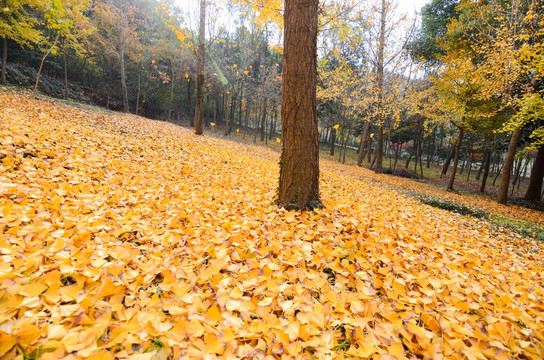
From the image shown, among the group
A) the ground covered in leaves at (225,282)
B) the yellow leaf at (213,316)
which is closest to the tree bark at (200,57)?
the ground covered in leaves at (225,282)

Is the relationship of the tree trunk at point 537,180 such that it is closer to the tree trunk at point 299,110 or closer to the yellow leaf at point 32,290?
the tree trunk at point 299,110

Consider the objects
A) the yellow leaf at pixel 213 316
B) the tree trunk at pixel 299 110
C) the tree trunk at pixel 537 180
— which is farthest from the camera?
the tree trunk at pixel 537 180

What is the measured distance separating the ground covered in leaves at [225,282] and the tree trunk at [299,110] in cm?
34

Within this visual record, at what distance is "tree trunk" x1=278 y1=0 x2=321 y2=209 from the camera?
3047mm

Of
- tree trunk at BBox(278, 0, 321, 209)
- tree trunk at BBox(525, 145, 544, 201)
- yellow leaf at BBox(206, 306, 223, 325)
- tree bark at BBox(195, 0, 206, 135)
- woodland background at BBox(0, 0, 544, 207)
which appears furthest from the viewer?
tree trunk at BBox(525, 145, 544, 201)

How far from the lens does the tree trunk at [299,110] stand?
305 centimetres

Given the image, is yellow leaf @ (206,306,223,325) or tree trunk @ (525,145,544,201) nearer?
yellow leaf @ (206,306,223,325)

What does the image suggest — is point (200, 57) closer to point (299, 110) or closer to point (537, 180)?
point (299, 110)

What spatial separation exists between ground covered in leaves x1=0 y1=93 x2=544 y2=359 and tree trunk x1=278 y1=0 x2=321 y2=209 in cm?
34

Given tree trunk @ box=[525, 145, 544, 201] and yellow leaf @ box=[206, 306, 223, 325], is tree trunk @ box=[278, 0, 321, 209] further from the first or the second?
tree trunk @ box=[525, 145, 544, 201]

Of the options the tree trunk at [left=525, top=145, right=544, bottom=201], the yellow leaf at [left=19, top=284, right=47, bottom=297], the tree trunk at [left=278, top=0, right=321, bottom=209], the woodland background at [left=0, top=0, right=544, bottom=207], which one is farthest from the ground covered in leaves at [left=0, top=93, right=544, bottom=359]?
the tree trunk at [left=525, top=145, right=544, bottom=201]

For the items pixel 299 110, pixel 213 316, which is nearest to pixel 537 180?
pixel 299 110

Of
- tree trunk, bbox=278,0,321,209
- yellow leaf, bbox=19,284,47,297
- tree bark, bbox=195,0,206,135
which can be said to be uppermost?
tree bark, bbox=195,0,206,135

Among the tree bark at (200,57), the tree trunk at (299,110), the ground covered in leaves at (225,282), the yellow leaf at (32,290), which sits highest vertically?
the tree bark at (200,57)
